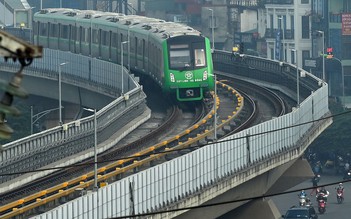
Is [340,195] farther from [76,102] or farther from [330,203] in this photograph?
[76,102]

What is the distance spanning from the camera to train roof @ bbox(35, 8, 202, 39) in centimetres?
8494

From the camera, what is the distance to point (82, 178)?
49906 mm

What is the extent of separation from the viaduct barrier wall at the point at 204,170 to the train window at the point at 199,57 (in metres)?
10.6

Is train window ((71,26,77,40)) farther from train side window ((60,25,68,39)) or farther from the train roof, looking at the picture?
train side window ((60,25,68,39))

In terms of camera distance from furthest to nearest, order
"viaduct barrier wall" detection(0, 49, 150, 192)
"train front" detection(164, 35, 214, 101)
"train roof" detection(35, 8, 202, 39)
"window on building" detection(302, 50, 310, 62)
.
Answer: "window on building" detection(302, 50, 310, 62) < "train roof" detection(35, 8, 202, 39) < "train front" detection(164, 35, 214, 101) < "viaduct barrier wall" detection(0, 49, 150, 192)

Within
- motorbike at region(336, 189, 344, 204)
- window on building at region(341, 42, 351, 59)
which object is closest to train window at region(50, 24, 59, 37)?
motorbike at region(336, 189, 344, 204)

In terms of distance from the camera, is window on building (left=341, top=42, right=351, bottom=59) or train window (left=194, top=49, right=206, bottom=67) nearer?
train window (left=194, top=49, right=206, bottom=67)

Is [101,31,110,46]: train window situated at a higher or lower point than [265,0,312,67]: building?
higher

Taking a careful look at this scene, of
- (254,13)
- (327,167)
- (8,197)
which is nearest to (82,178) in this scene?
(8,197)

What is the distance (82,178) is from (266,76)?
54202 mm

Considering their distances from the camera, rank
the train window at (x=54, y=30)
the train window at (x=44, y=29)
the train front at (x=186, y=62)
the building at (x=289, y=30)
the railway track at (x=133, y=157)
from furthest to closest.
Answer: the building at (x=289, y=30) < the train window at (x=44, y=29) < the train window at (x=54, y=30) < the train front at (x=186, y=62) < the railway track at (x=133, y=157)

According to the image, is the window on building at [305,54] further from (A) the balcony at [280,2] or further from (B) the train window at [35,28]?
(B) the train window at [35,28]

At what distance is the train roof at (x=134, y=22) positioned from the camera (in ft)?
279

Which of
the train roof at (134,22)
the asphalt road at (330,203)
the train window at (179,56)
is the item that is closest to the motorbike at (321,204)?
the asphalt road at (330,203)
